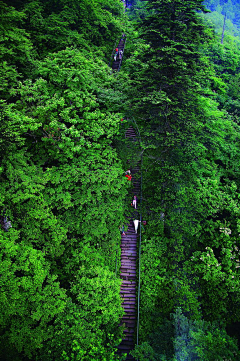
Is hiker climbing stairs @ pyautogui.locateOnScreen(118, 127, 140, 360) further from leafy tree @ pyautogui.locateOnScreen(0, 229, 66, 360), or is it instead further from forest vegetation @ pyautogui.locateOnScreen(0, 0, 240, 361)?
leafy tree @ pyautogui.locateOnScreen(0, 229, 66, 360)

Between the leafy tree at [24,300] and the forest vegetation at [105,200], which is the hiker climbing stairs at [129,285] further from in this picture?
the leafy tree at [24,300]

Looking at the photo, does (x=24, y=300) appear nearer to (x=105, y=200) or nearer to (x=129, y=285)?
(x=105, y=200)

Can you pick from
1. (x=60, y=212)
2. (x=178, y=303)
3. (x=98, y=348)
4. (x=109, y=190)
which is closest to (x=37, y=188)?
(x=60, y=212)

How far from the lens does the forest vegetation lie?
9.98 metres

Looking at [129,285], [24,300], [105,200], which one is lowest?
[129,285]

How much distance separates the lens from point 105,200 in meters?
13.3

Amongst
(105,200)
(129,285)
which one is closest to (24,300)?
(105,200)

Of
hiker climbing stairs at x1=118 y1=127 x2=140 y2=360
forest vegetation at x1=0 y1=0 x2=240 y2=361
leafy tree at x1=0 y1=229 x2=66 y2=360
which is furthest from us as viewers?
hiker climbing stairs at x1=118 y1=127 x2=140 y2=360

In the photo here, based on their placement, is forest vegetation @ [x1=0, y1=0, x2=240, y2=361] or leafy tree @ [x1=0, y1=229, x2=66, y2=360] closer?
leafy tree @ [x1=0, y1=229, x2=66, y2=360]

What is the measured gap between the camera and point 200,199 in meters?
14.3

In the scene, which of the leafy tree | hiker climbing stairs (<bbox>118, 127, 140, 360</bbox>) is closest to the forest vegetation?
the leafy tree

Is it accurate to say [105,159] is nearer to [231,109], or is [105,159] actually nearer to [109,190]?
[109,190]

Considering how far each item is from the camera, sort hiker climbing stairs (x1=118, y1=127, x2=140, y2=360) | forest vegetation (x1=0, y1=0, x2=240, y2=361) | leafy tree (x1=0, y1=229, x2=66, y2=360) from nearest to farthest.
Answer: leafy tree (x1=0, y1=229, x2=66, y2=360), forest vegetation (x1=0, y1=0, x2=240, y2=361), hiker climbing stairs (x1=118, y1=127, x2=140, y2=360)

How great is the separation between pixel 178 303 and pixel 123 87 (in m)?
13.6
